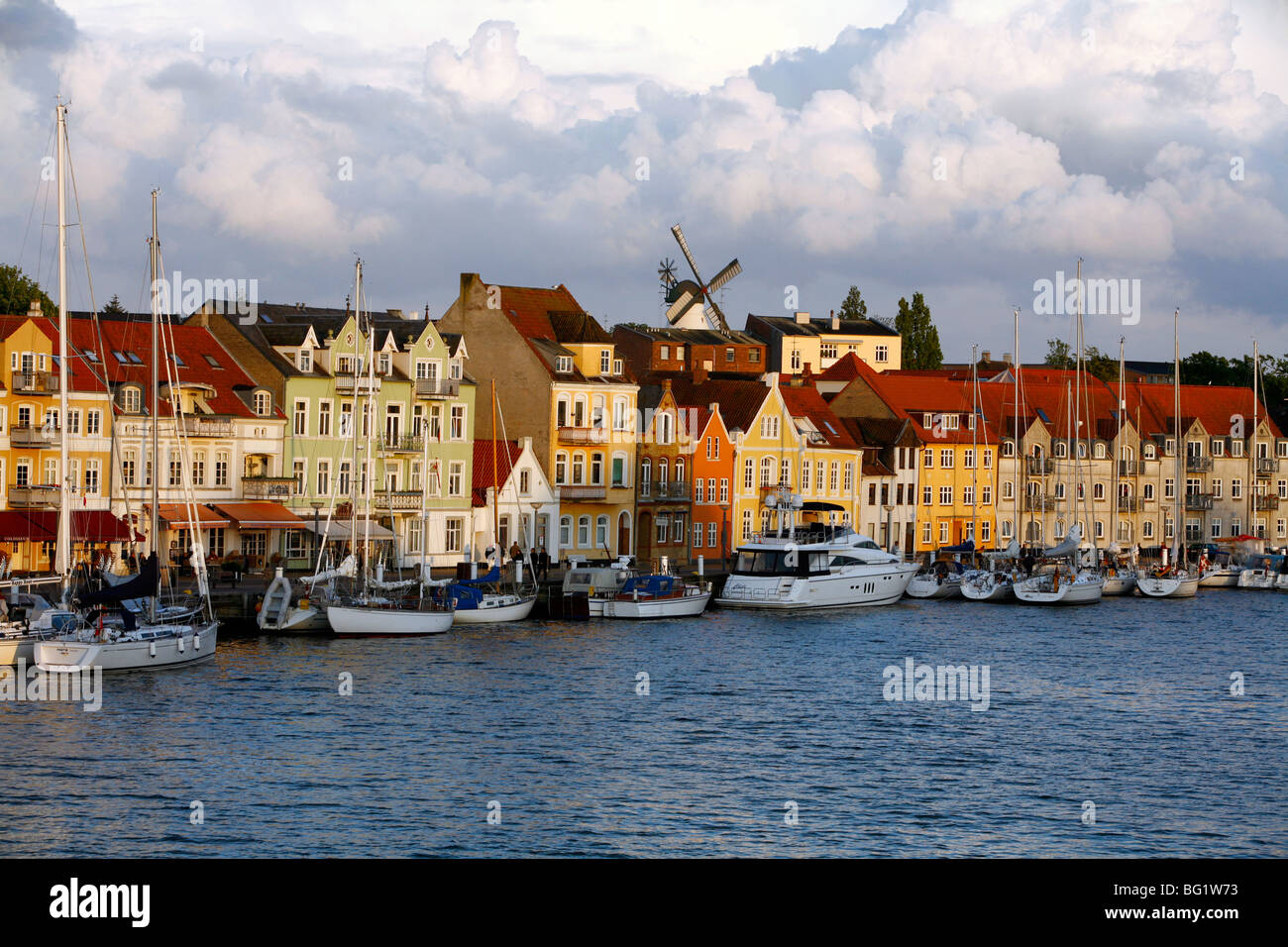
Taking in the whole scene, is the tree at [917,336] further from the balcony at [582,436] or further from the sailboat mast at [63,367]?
the sailboat mast at [63,367]

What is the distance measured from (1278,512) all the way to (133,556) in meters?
94.8

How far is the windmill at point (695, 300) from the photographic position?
147m

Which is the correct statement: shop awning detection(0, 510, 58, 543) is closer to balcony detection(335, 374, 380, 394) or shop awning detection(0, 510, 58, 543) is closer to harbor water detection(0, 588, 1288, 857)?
harbor water detection(0, 588, 1288, 857)

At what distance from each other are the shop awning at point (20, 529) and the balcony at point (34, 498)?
1495mm

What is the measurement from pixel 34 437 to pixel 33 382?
2379 millimetres

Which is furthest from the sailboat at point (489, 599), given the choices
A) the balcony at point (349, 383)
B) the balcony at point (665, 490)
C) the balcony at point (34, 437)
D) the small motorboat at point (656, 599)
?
the balcony at point (665, 490)

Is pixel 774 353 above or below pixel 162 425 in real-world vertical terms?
above

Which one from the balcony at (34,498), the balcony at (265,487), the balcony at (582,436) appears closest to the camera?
the balcony at (34,498)

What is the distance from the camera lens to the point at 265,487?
74938 millimetres

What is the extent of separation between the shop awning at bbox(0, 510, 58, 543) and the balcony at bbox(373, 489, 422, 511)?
17.4m

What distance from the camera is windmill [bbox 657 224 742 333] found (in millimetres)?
146875

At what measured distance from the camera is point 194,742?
121 ft
